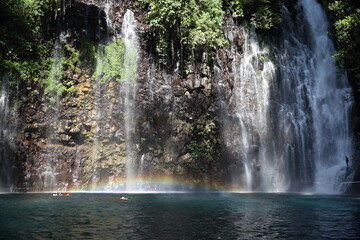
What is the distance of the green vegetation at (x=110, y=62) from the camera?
22938 mm

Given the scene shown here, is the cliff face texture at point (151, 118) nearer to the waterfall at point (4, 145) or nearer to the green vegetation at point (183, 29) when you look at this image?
the waterfall at point (4, 145)

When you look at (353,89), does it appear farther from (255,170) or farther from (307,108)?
(255,170)

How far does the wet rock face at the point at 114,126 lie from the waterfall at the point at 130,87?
0.22m

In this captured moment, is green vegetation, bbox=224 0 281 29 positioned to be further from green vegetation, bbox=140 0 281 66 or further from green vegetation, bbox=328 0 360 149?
green vegetation, bbox=328 0 360 149

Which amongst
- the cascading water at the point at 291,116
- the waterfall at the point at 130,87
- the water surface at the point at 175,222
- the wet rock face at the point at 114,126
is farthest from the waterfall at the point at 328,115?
the waterfall at the point at 130,87

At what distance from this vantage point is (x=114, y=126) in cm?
2214

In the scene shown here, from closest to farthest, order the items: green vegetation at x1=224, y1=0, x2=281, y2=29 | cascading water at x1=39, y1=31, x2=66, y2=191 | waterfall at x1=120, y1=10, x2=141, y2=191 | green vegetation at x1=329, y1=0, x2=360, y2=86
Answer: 1. cascading water at x1=39, y1=31, x2=66, y2=191
2. green vegetation at x1=329, y1=0, x2=360, y2=86
3. waterfall at x1=120, y1=10, x2=141, y2=191
4. green vegetation at x1=224, y1=0, x2=281, y2=29

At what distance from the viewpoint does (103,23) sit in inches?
940

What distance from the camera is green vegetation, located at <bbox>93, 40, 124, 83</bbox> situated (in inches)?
903

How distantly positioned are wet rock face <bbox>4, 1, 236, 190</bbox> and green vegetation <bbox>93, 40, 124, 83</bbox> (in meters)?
0.62

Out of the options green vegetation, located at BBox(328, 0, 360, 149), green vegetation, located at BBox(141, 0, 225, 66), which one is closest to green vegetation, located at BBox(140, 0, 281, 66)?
green vegetation, located at BBox(141, 0, 225, 66)

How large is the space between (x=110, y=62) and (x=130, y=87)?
2423 millimetres

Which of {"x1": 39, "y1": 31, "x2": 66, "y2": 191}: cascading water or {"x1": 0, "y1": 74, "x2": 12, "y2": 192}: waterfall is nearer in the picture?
{"x1": 0, "y1": 74, "x2": 12, "y2": 192}: waterfall

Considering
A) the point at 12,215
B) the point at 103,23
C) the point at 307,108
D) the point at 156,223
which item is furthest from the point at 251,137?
the point at 12,215
